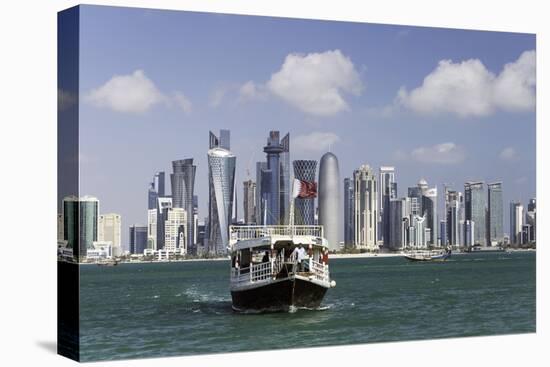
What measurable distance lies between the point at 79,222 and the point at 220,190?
11.5m

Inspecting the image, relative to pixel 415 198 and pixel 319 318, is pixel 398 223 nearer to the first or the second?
pixel 415 198

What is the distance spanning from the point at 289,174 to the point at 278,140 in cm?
189

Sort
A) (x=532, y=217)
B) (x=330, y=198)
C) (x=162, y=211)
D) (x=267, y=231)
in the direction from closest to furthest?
(x=532, y=217), (x=267, y=231), (x=330, y=198), (x=162, y=211)

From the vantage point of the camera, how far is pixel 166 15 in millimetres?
22281

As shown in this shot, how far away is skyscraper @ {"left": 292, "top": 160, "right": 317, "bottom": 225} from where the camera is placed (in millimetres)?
25328

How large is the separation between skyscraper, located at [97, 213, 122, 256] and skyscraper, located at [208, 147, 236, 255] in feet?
7.37

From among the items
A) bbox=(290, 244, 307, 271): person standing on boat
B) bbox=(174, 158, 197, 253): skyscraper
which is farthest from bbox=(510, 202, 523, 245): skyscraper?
bbox=(174, 158, 197, 253): skyscraper

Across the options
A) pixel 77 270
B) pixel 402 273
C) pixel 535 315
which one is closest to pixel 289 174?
pixel 535 315

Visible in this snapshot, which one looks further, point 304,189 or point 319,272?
point 304,189

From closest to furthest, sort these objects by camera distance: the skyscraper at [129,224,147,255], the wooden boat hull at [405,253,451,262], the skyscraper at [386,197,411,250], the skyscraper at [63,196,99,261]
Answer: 1. the skyscraper at [63,196,99,261]
2. the skyscraper at [386,197,411,250]
3. the skyscraper at [129,224,147,255]
4. the wooden boat hull at [405,253,451,262]

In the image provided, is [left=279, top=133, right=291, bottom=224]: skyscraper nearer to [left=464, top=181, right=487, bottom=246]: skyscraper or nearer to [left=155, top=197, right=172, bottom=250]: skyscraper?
[left=464, top=181, right=487, bottom=246]: skyscraper

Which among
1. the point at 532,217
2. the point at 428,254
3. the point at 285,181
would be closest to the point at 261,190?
the point at 285,181

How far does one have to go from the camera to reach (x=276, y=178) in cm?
2939

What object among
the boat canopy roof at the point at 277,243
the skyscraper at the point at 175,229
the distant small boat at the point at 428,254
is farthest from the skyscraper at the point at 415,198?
the skyscraper at the point at 175,229
